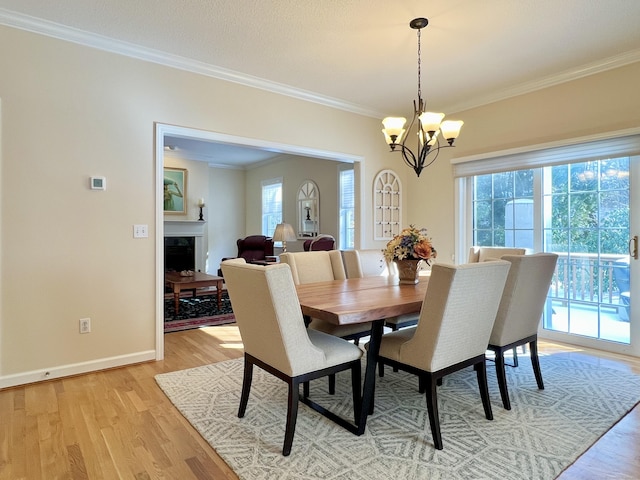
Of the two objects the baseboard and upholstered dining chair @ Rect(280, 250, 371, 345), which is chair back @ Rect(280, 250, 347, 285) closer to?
upholstered dining chair @ Rect(280, 250, 371, 345)

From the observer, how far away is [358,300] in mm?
2199

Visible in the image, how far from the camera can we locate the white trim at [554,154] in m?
3.34

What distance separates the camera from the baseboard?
9.21 ft

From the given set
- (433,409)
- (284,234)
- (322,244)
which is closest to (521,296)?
(433,409)

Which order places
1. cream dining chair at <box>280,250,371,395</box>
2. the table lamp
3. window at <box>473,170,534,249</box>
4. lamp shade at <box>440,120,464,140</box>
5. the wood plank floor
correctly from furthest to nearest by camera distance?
the table lamp → window at <box>473,170,534,249</box> → lamp shade at <box>440,120,464,140</box> → cream dining chair at <box>280,250,371,395</box> → the wood plank floor

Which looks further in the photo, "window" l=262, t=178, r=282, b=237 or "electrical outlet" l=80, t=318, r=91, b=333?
"window" l=262, t=178, r=282, b=237

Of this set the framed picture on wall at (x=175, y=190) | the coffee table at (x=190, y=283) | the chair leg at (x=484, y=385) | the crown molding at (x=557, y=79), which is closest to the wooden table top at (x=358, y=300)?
the chair leg at (x=484, y=385)

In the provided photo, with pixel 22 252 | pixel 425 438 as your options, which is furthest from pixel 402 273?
pixel 22 252

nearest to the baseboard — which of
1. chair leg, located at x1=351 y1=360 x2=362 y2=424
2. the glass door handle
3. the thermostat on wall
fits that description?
the thermostat on wall

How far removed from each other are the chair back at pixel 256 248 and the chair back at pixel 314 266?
4.26m

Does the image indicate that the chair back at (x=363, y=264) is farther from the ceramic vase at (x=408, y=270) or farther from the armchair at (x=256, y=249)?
the armchair at (x=256, y=249)

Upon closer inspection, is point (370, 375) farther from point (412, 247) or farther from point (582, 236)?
point (582, 236)

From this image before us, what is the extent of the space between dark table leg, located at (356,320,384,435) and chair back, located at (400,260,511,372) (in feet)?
0.56

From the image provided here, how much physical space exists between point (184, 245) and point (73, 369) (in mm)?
4836
